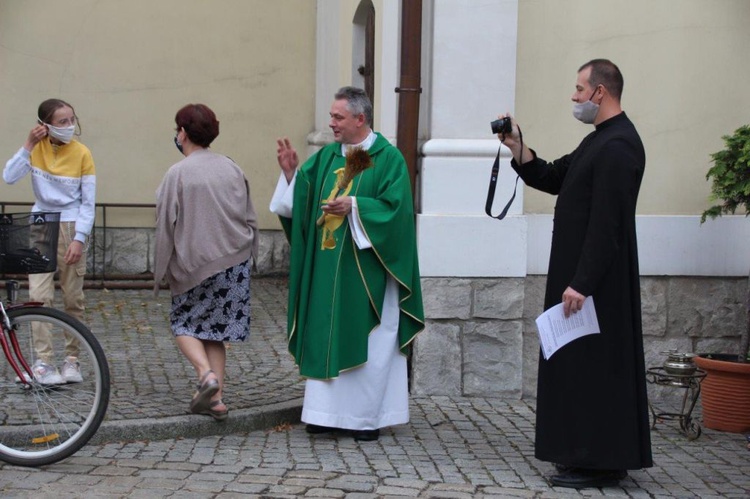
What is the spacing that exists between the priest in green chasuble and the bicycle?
1.20m

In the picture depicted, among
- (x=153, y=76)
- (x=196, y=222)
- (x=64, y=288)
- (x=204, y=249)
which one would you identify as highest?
(x=153, y=76)

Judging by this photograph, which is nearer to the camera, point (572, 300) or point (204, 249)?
point (572, 300)

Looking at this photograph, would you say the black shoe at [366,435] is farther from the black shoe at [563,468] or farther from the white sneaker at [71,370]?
the white sneaker at [71,370]

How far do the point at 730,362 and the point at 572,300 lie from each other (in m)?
1.91

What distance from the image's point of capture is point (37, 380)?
19.2ft

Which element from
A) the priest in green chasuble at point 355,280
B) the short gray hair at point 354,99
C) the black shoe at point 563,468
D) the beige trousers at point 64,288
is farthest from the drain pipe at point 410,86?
the black shoe at point 563,468

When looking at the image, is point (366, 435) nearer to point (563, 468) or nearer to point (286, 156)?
point (563, 468)

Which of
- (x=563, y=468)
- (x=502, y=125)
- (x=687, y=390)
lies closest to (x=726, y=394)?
(x=687, y=390)

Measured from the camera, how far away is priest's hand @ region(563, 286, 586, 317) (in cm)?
540

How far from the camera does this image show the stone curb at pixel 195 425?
6.11 meters

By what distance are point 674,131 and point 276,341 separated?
126 inches

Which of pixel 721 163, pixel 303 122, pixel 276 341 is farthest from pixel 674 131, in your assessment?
pixel 303 122

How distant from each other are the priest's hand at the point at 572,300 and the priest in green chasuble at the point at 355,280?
116 centimetres

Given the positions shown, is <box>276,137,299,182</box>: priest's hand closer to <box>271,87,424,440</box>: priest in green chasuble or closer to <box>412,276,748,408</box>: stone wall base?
<box>271,87,424,440</box>: priest in green chasuble
